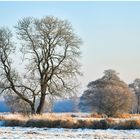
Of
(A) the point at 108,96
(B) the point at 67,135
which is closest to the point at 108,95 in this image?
(A) the point at 108,96

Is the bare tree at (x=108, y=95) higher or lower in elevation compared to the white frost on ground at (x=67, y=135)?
higher

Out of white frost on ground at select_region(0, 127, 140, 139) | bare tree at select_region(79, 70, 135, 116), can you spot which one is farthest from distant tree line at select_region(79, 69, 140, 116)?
white frost on ground at select_region(0, 127, 140, 139)

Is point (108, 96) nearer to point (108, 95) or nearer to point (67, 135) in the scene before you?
point (108, 95)

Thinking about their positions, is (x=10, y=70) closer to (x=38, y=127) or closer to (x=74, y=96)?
(x=74, y=96)

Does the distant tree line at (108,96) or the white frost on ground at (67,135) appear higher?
the distant tree line at (108,96)

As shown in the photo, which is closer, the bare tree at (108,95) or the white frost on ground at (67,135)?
the white frost on ground at (67,135)

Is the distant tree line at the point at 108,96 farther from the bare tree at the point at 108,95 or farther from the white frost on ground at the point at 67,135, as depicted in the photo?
the white frost on ground at the point at 67,135

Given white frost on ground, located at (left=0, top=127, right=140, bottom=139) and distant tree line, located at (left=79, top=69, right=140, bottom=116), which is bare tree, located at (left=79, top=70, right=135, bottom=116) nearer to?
distant tree line, located at (left=79, top=69, right=140, bottom=116)

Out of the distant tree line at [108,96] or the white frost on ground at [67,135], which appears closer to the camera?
the white frost on ground at [67,135]

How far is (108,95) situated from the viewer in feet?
182

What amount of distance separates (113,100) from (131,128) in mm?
27657

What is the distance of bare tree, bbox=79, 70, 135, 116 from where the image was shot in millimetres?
54438

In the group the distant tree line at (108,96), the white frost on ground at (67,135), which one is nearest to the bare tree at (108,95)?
the distant tree line at (108,96)

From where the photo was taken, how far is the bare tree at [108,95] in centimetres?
5444
